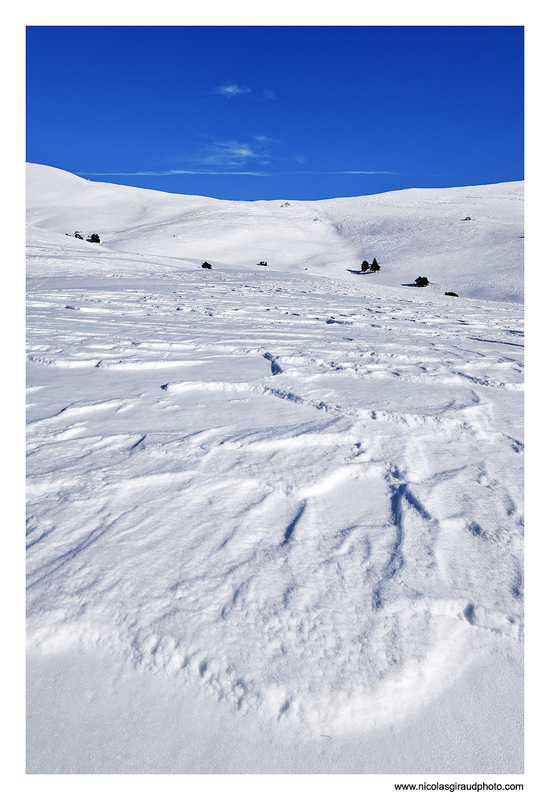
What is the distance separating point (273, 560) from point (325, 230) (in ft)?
60.4

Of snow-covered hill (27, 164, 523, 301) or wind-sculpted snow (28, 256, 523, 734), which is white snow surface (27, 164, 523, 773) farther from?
snow-covered hill (27, 164, 523, 301)

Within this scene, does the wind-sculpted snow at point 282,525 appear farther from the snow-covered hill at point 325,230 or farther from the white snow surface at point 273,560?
the snow-covered hill at point 325,230

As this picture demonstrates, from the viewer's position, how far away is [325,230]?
59.8 feet

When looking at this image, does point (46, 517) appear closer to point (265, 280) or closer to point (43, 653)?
point (43, 653)

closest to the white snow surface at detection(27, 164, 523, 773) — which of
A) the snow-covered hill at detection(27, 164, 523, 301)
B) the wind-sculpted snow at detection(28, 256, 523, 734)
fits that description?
the wind-sculpted snow at detection(28, 256, 523, 734)

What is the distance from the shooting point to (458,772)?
89 centimetres

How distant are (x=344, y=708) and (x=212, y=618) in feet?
1.10

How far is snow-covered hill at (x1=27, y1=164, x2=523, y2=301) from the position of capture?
1159 centimetres

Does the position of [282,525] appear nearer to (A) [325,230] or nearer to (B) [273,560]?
(B) [273,560]

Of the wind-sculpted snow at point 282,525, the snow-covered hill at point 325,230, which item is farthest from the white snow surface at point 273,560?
the snow-covered hill at point 325,230
